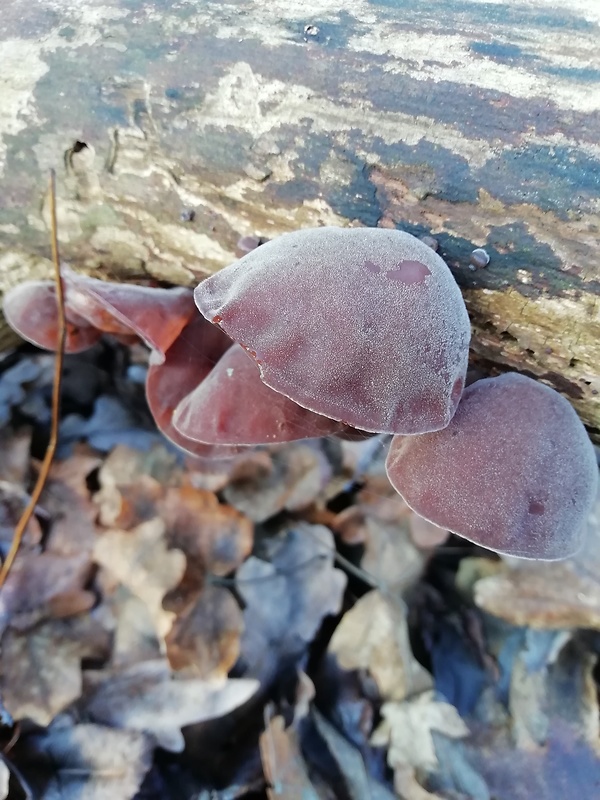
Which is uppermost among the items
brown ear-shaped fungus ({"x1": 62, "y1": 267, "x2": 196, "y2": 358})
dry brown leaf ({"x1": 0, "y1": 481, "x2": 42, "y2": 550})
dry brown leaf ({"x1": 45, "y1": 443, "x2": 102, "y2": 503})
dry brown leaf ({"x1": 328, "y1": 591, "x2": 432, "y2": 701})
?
brown ear-shaped fungus ({"x1": 62, "y1": 267, "x2": 196, "y2": 358})

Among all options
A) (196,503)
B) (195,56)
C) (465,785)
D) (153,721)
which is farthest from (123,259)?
(465,785)

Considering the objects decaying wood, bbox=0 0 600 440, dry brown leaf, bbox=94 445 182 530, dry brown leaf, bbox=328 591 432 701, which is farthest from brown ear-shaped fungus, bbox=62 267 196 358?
dry brown leaf, bbox=328 591 432 701

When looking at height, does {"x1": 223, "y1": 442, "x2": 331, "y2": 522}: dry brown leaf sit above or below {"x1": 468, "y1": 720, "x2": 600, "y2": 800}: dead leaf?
above

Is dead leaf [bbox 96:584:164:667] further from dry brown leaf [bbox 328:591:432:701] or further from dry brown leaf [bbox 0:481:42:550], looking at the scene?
dry brown leaf [bbox 328:591:432:701]

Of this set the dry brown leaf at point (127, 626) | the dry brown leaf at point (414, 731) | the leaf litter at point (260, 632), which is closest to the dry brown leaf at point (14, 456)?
the leaf litter at point (260, 632)

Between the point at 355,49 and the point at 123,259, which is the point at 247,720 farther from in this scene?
the point at 355,49

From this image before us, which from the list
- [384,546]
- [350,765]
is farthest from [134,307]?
[350,765]

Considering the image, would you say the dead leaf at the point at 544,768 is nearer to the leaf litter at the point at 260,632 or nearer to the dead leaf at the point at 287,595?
the leaf litter at the point at 260,632
